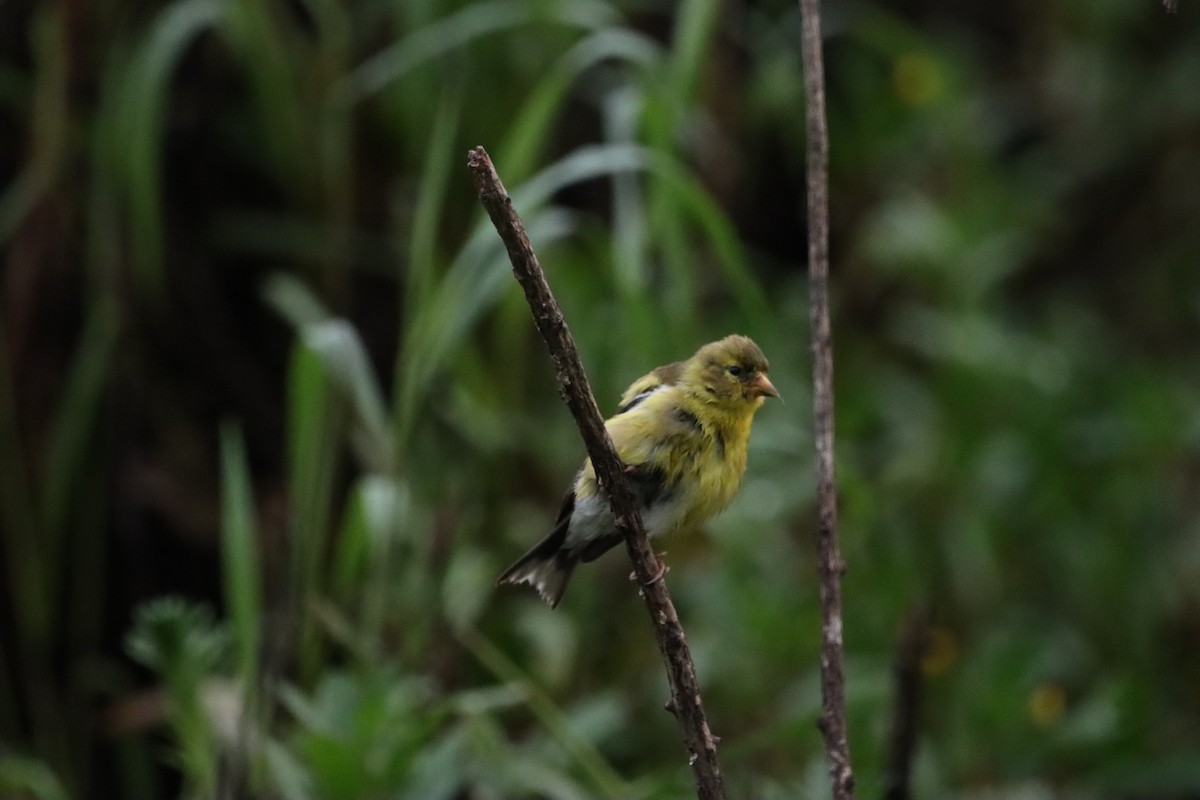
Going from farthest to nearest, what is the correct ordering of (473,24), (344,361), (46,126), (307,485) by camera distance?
1. (46,126)
2. (473,24)
3. (344,361)
4. (307,485)

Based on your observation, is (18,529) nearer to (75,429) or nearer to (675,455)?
(75,429)

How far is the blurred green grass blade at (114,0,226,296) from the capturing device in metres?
4.00

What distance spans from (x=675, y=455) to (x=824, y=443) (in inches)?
23.0

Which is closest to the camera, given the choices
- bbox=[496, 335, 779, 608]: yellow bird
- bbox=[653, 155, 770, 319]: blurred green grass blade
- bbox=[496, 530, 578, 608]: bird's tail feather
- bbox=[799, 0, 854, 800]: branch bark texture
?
bbox=[799, 0, 854, 800]: branch bark texture

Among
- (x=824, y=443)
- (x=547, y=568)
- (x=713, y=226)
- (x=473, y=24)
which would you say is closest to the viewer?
(x=824, y=443)

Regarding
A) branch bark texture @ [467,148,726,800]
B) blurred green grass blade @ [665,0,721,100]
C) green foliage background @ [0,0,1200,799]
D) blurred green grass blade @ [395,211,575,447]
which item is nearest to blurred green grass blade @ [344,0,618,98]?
green foliage background @ [0,0,1200,799]

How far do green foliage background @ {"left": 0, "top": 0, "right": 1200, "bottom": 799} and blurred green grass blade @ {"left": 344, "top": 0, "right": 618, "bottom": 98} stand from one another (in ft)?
0.07

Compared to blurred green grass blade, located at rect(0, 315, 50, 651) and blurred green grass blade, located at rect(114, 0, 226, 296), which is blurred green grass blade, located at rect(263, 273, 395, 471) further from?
blurred green grass blade, located at rect(0, 315, 50, 651)

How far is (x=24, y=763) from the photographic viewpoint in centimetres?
370

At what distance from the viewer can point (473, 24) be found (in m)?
3.92

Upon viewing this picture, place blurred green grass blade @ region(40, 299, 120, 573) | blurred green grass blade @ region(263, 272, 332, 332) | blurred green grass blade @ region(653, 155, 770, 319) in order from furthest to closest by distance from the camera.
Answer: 1. blurred green grass blade @ region(40, 299, 120, 573)
2. blurred green grass blade @ region(263, 272, 332, 332)
3. blurred green grass blade @ region(653, 155, 770, 319)

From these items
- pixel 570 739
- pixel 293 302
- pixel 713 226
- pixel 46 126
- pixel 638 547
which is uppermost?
pixel 46 126

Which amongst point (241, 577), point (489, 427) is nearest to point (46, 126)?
point (489, 427)

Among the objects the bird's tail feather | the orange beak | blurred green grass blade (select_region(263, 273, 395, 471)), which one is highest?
blurred green grass blade (select_region(263, 273, 395, 471))
